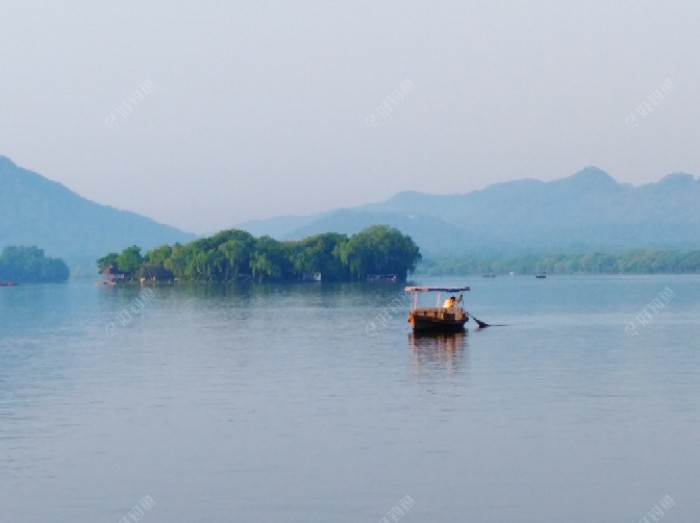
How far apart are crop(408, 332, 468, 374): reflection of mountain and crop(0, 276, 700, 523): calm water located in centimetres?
14

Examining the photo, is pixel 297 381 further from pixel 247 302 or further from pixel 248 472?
pixel 247 302

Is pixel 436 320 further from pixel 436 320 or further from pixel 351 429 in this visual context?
pixel 351 429

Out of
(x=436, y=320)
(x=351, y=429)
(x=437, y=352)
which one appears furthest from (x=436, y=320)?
(x=351, y=429)

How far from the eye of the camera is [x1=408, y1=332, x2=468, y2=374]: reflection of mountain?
5538cm

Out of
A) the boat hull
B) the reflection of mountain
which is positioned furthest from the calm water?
the boat hull

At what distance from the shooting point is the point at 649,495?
96.0 ft

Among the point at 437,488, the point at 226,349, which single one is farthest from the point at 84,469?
the point at 226,349

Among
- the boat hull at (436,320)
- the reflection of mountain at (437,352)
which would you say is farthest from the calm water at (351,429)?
the boat hull at (436,320)

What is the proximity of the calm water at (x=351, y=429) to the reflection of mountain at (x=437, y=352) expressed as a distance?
0.47ft

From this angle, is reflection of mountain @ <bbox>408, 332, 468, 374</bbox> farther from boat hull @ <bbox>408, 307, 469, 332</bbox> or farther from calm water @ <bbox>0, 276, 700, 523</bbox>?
boat hull @ <bbox>408, 307, 469, 332</bbox>

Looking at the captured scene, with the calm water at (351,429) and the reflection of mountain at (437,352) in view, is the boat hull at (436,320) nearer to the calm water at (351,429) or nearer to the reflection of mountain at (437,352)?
the reflection of mountain at (437,352)

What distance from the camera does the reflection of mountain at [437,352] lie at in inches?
2180

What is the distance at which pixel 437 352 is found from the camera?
63.6m

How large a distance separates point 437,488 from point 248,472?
187 inches
